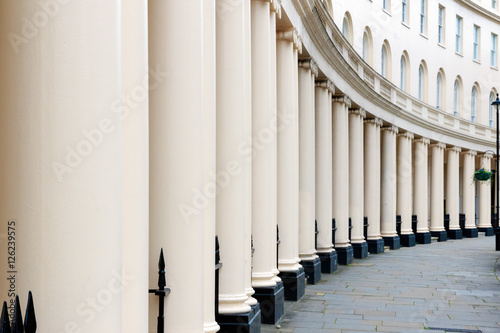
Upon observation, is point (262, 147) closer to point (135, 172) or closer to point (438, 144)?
point (135, 172)

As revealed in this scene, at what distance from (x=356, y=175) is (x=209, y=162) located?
17.0 metres

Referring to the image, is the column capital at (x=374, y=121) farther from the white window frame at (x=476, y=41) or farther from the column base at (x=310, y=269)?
the white window frame at (x=476, y=41)

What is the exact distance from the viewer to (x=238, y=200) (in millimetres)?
9258

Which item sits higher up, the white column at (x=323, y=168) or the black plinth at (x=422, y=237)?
the white column at (x=323, y=168)

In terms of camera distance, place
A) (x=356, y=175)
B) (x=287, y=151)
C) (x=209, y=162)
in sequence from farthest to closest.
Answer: (x=356, y=175)
(x=287, y=151)
(x=209, y=162)

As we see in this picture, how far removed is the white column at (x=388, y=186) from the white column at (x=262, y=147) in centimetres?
1803

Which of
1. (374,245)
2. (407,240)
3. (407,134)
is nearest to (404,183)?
(407,134)

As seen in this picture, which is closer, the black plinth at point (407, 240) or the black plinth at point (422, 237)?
the black plinth at point (407, 240)

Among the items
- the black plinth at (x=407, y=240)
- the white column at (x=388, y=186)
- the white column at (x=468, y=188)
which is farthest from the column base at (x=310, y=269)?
the white column at (x=468, y=188)

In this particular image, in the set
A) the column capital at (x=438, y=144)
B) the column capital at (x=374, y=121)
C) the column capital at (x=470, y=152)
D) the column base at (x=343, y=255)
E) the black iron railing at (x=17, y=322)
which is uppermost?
the column capital at (x=374, y=121)

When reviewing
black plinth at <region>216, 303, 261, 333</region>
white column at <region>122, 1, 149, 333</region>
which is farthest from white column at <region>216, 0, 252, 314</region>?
white column at <region>122, 1, 149, 333</region>

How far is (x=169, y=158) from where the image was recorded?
6.70 meters

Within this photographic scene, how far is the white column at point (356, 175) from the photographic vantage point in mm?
23859

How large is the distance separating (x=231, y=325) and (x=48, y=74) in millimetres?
5780
